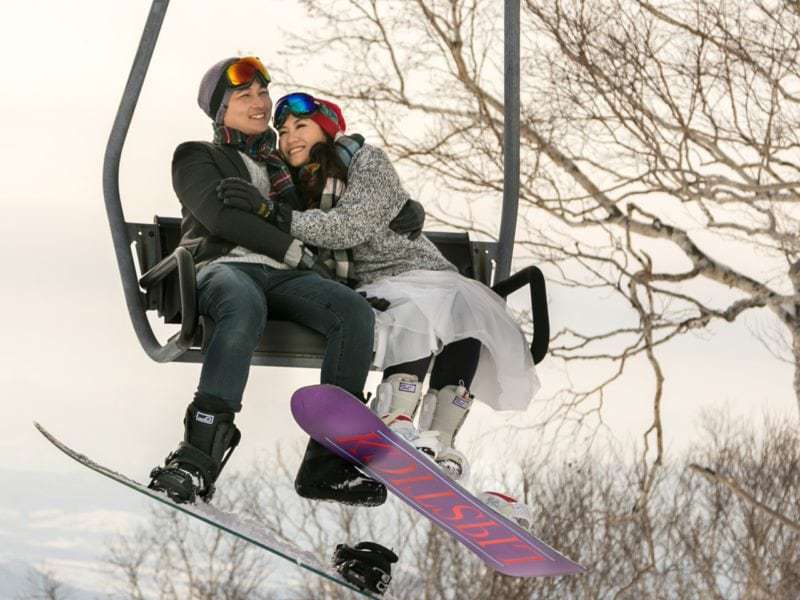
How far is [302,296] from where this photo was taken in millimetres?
2945

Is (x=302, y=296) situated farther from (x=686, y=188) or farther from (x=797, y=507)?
(x=797, y=507)

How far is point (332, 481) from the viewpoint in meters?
2.97

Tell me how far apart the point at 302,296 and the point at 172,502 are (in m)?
0.56

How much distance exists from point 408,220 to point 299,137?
0.34 metres

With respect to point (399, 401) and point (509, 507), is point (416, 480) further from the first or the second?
point (509, 507)

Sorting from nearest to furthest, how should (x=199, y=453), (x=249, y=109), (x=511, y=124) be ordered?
(x=199, y=453) → (x=249, y=109) → (x=511, y=124)

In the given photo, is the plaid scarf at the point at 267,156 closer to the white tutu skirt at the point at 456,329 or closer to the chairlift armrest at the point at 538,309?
the white tutu skirt at the point at 456,329

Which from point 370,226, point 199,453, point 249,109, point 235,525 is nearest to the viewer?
point 199,453

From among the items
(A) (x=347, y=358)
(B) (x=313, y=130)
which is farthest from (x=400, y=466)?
(B) (x=313, y=130)

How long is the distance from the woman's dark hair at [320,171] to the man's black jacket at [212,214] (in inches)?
2.4

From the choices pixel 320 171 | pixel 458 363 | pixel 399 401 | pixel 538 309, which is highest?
pixel 320 171

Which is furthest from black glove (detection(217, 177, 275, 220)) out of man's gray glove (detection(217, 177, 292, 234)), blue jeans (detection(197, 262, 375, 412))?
blue jeans (detection(197, 262, 375, 412))

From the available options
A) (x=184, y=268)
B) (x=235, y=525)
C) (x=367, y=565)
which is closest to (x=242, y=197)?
(x=184, y=268)

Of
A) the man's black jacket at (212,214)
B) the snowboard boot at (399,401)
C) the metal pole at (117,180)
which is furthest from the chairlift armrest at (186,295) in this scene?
the snowboard boot at (399,401)
